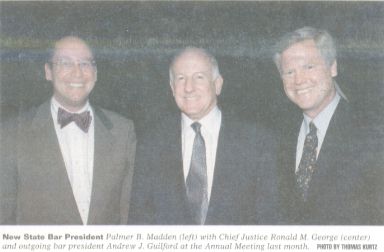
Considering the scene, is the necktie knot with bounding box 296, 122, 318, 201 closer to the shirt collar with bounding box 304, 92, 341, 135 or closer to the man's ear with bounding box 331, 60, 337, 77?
the shirt collar with bounding box 304, 92, 341, 135

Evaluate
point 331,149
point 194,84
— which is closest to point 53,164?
point 194,84

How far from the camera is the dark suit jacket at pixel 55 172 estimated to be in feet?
7.73

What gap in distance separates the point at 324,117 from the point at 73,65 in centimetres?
115

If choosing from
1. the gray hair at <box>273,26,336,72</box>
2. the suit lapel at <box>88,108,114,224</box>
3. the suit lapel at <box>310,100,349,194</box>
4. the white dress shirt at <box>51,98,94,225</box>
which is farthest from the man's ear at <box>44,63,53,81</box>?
the suit lapel at <box>310,100,349,194</box>

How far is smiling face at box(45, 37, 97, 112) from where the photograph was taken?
236 centimetres

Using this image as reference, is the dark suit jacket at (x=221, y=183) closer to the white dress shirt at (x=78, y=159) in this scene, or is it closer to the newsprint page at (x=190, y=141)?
the newsprint page at (x=190, y=141)

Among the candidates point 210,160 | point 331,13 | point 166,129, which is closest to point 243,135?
point 210,160

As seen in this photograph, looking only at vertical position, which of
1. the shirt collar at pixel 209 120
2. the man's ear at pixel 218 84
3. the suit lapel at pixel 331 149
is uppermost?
the man's ear at pixel 218 84

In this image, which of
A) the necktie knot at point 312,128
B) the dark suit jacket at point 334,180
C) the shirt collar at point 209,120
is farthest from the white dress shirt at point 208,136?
the necktie knot at point 312,128

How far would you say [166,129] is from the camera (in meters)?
2.39

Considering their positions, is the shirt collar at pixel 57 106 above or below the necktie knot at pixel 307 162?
above

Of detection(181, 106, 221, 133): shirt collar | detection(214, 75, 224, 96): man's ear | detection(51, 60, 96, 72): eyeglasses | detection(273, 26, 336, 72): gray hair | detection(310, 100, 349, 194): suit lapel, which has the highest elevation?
detection(273, 26, 336, 72): gray hair

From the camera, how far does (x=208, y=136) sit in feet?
7.79
